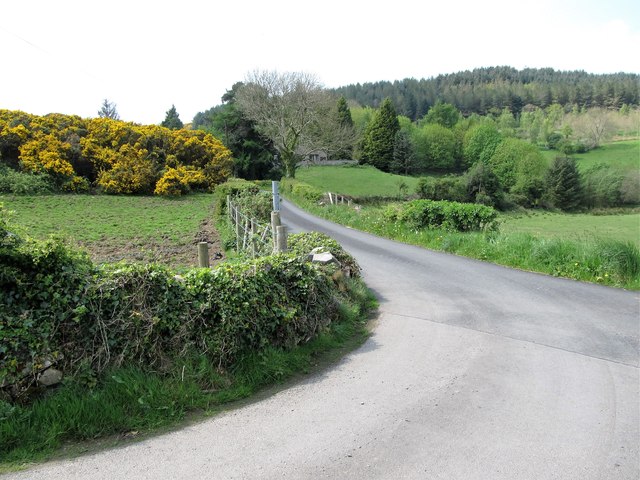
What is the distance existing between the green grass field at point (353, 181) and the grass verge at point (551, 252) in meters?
31.2

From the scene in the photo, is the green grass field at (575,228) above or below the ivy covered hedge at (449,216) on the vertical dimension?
below

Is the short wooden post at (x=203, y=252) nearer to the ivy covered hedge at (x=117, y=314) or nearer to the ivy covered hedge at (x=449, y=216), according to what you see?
the ivy covered hedge at (x=117, y=314)

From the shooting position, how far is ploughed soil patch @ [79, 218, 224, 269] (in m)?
12.3

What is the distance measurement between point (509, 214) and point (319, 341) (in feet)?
162

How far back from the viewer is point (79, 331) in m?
4.45

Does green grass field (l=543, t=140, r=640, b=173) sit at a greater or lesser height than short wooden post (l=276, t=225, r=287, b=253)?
greater

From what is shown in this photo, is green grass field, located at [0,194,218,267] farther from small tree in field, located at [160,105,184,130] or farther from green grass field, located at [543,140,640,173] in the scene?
green grass field, located at [543,140,640,173]

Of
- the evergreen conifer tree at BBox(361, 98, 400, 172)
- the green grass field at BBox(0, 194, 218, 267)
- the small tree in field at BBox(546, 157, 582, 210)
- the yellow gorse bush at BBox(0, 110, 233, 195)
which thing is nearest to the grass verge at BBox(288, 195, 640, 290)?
the green grass field at BBox(0, 194, 218, 267)

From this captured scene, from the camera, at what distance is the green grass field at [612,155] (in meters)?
73.9

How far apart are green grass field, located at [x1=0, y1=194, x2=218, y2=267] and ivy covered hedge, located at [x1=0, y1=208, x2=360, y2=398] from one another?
13.6ft

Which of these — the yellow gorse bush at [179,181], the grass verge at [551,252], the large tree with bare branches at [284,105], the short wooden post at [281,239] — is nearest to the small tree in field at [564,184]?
the large tree with bare branches at [284,105]

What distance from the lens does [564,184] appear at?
56781 mm

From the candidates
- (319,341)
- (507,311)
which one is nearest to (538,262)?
(507,311)

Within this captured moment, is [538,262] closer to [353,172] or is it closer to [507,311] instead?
[507,311]
